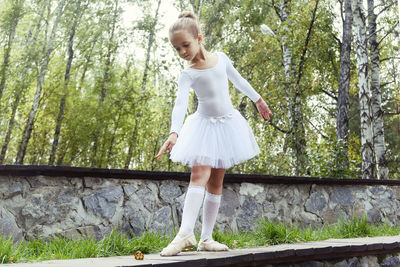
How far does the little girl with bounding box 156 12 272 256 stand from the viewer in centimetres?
275

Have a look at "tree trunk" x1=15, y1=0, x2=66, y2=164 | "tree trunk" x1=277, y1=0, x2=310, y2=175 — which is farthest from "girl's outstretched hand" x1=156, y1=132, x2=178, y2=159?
"tree trunk" x1=15, y1=0, x2=66, y2=164

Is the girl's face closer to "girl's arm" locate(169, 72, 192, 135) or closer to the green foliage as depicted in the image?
"girl's arm" locate(169, 72, 192, 135)

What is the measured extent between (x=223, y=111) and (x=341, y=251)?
1.25m

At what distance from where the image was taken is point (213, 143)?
2.88m

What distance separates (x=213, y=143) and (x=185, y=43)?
69 cm

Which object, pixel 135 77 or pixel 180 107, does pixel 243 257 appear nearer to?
pixel 180 107

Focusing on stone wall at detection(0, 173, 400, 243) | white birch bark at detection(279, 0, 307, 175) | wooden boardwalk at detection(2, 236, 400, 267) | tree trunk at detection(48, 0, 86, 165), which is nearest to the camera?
wooden boardwalk at detection(2, 236, 400, 267)

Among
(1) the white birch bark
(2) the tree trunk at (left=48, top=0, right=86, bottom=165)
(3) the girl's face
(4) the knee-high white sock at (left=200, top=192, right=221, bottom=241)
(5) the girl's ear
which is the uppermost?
(2) the tree trunk at (left=48, top=0, right=86, bottom=165)

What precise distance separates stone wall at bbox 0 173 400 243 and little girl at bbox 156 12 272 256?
145 cm

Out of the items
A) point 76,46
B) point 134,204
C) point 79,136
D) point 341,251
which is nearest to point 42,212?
point 134,204

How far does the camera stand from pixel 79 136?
1182 centimetres

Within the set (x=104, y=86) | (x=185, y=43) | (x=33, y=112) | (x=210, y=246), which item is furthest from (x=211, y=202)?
(x=104, y=86)

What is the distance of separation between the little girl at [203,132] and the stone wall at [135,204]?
1452 mm

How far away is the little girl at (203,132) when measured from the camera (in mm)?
2752
